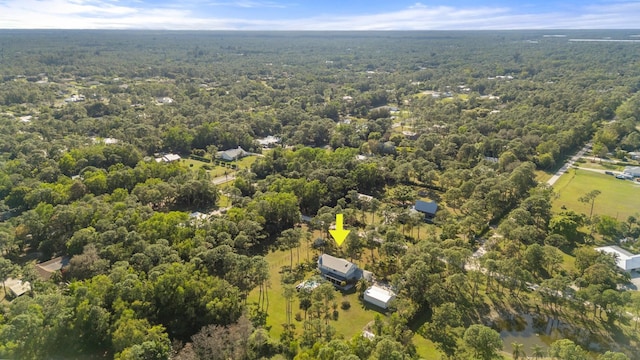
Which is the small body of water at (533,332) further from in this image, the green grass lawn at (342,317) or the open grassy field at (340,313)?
the open grassy field at (340,313)

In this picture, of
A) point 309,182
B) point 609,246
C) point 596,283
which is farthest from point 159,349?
point 609,246

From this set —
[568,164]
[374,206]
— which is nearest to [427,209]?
[374,206]

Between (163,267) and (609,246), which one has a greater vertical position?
(163,267)

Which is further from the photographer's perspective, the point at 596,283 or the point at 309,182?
the point at 309,182

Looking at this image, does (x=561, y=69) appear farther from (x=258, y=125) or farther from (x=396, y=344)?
(x=396, y=344)

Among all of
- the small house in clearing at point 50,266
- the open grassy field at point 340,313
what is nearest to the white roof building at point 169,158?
the small house in clearing at point 50,266

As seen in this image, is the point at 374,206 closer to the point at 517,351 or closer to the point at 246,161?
the point at 517,351

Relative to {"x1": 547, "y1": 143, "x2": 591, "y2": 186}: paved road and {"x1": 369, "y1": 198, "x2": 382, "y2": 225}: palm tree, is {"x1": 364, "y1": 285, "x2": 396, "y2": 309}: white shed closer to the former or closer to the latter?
{"x1": 369, "y1": 198, "x2": 382, "y2": 225}: palm tree

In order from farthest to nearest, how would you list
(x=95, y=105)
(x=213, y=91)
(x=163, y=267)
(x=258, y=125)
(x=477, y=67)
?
1. (x=477, y=67)
2. (x=213, y=91)
3. (x=95, y=105)
4. (x=258, y=125)
5. (x=163, y=267)
